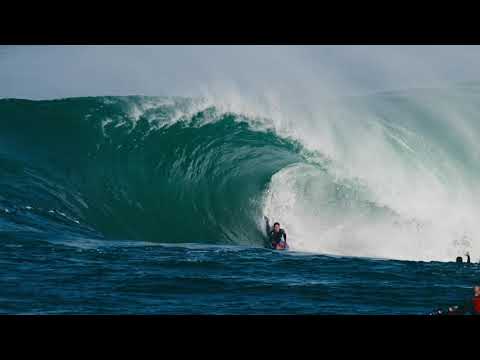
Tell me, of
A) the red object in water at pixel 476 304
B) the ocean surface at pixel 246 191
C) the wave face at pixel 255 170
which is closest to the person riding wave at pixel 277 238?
the ocean surface at pixel 246 191

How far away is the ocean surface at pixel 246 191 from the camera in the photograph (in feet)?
24.2

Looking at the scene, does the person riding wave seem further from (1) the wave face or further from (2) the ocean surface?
(1) the wave face

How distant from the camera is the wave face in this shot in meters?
9.66

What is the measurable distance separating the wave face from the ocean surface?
0.06ft

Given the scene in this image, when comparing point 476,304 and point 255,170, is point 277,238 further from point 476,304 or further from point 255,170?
point 476,304

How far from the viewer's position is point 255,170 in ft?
35.0

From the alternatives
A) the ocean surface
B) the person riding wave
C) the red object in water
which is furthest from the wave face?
the red object in water

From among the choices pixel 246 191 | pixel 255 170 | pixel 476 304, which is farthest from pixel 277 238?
pixel 476 304

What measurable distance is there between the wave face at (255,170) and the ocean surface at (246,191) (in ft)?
0.06

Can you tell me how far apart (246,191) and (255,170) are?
1.44 ft
